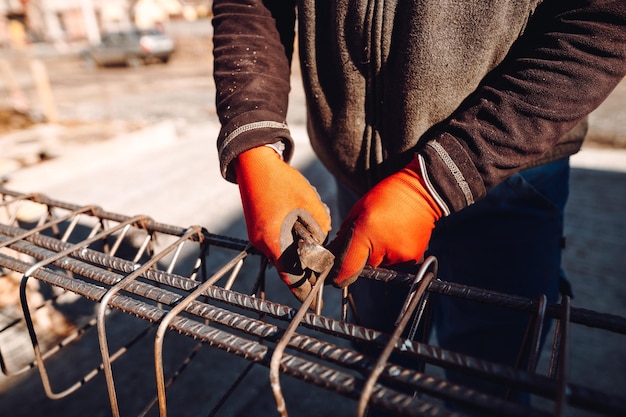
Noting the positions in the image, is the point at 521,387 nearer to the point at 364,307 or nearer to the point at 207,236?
the point at 207,236

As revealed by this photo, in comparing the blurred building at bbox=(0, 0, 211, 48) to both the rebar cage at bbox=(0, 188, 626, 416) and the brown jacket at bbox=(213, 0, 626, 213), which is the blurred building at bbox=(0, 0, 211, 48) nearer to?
the brown jacket at bbox=(213, 0, 626, 213)

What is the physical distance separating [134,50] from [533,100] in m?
18.7

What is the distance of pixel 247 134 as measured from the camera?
1.04 meters

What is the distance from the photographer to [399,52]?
97cm

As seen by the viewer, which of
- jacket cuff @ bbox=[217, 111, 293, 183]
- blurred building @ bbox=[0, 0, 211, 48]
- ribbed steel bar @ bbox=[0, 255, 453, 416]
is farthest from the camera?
blurred building @ bbox=[0, 0, 211, 48]

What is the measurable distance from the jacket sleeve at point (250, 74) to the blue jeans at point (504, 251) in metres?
0.57

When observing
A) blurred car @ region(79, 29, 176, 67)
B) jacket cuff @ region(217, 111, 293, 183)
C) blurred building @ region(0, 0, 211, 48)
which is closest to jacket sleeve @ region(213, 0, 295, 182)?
jacket cuff @ region(217, 111, 293, 183)

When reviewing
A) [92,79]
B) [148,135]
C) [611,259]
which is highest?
[148,135]

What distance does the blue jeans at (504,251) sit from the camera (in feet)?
3.74

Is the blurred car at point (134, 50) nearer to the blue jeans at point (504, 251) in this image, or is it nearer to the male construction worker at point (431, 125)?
the male construction worker at point (431, 125)

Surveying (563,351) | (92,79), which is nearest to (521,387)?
(563,351)

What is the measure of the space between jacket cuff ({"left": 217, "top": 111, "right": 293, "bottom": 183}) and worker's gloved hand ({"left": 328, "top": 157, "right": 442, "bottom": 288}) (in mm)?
318

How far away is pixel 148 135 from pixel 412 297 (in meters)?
4.03

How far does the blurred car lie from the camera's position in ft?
54.4
